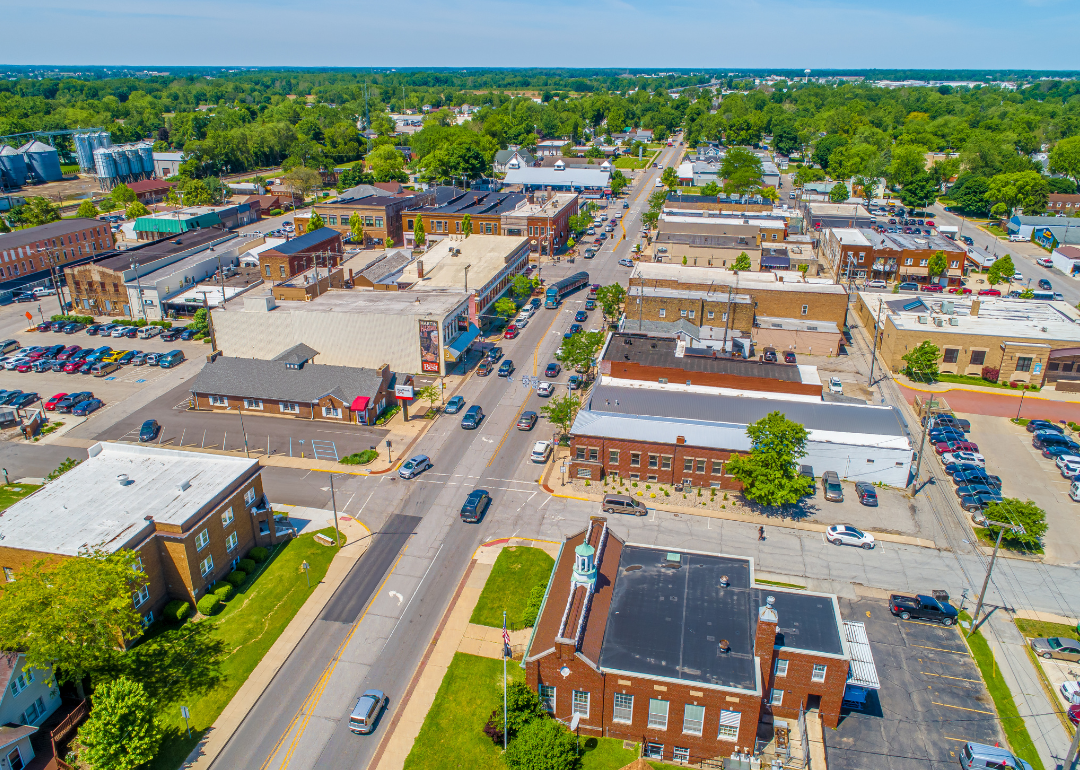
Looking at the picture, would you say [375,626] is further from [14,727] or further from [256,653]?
[14,727]

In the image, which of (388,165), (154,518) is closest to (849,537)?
(154,518)

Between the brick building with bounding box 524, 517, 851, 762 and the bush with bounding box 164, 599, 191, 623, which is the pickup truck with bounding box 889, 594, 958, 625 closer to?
the brick building with bounding box 524, 517, 851, 762

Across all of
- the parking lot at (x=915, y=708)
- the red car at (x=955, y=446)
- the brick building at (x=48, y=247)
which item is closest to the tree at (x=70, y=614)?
the parking lot at (x=915, y=708)

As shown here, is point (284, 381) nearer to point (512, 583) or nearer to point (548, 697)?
point (512, 583)

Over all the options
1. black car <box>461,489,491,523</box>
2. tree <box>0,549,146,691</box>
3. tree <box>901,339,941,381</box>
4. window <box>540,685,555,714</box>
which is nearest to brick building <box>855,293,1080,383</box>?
tree <box>901,339,941,381</box>

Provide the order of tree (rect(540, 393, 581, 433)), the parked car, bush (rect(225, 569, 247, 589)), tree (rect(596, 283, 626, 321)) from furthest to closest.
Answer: tree (rect(596, 283, 626, 321))
tree (rect(540, 393, 581, 433))
the parked car
bush (rect(225, 569, 247, 589))

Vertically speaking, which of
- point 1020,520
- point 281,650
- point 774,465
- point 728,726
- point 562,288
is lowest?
point 281,650
